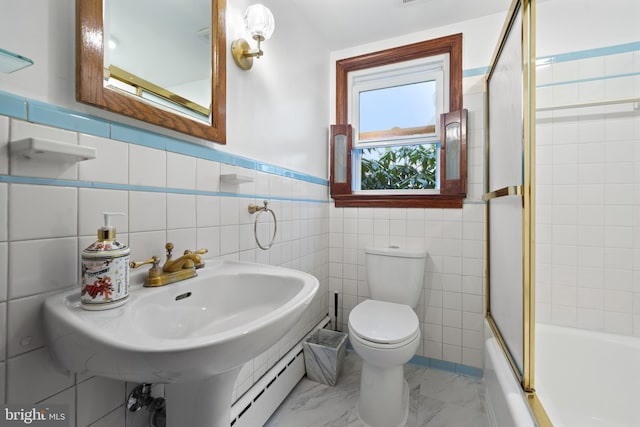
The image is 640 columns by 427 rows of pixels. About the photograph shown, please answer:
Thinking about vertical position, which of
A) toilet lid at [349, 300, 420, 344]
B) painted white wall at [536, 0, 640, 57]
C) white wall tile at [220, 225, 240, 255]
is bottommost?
toilet lid at [349, 300, 420, 344]

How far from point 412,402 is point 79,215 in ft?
5.69

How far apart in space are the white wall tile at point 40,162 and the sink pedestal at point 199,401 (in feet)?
1.97

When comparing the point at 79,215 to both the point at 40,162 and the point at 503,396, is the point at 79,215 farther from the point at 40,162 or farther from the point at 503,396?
the point at 503,396

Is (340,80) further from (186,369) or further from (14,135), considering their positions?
(186,369)

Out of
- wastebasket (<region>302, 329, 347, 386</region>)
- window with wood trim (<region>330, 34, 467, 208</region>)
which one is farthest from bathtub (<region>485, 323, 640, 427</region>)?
window with wood trim (<region>330, 34, 467, 208</region>)

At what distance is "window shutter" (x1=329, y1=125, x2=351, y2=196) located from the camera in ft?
6.85

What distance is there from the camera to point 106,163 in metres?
0.71

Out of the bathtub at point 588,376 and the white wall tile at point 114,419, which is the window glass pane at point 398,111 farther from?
the white wall tile at point 114,419

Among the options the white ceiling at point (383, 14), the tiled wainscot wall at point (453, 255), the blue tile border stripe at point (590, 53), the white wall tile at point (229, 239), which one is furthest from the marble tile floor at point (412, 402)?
the white ceiling at point (383, 14)

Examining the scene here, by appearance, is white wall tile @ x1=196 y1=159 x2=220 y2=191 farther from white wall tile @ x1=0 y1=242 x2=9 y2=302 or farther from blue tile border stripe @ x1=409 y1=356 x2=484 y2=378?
blue tile border stripe @ x1=409 y1=356 x2=484 y2=378

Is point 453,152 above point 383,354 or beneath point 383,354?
above

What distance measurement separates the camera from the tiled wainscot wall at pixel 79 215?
0.55 m

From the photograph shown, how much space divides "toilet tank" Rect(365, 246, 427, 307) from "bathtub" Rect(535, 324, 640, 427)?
0.67 m

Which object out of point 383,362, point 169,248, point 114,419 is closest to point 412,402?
point 383,362
